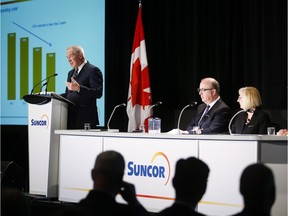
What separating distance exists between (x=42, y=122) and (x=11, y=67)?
65.9 inches

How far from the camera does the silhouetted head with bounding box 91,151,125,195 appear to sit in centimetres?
298

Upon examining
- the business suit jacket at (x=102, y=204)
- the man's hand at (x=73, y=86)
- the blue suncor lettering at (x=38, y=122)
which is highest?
the man's hand at (x=73, y=86)

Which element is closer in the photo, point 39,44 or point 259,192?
point 259,192

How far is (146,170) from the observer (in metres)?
4.38

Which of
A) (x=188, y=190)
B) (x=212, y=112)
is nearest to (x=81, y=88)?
(x=212, y=112)

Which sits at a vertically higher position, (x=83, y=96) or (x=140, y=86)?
(x=140, y=86)

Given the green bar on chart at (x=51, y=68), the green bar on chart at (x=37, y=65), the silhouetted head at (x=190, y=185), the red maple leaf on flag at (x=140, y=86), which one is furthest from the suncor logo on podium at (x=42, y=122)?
the silhouetted head at (x=190, y=185)

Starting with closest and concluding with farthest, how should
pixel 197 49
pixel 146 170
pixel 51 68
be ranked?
pixel 146 170 < pixel 197 49 < pixel 51 68

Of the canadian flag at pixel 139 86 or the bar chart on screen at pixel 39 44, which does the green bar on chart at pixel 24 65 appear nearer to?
the bar chart on screen at pixel 39 44

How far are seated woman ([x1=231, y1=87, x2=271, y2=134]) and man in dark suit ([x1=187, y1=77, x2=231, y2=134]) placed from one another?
16 centimetres

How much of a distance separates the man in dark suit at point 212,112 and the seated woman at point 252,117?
16 cm

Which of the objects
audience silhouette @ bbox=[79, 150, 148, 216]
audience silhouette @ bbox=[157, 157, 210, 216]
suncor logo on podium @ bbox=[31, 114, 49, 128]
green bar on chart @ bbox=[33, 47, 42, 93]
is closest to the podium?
suncor logo on podium @ bbox=[31, 114, 49, 128]

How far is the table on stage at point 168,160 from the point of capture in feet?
12.5

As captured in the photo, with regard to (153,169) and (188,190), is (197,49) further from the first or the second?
(188,190)
